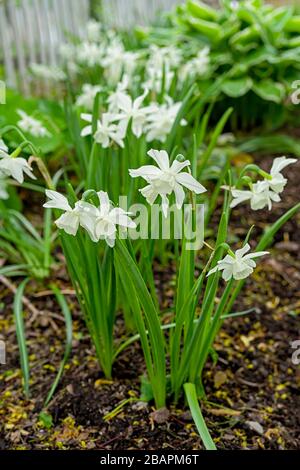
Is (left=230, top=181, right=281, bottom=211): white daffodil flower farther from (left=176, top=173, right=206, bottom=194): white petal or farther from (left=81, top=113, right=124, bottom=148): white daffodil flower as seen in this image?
(left=81, top=113, right=124, bottom=148): white daffodil flower

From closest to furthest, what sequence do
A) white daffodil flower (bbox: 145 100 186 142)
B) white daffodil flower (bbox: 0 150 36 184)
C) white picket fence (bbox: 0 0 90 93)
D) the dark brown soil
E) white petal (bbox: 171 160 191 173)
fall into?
white petal (bbox: 171 160 191 173) < white daffodil flower (bbox: 0 150 36 184) < the dark brown soil < white daffodil flower (bbox: 145 100 186 142) < white picket fence (bbox: 0 0 90 93)

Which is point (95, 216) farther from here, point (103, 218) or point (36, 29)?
point (36, 29)

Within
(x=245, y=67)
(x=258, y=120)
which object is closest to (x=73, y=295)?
(x=245, y=67)

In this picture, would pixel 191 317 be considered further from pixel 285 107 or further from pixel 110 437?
pixel 285 107

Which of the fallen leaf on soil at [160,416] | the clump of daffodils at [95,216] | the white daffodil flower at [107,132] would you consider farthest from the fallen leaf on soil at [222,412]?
the white daffodil flower at [107,132]

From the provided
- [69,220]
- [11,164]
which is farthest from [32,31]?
[69,220]

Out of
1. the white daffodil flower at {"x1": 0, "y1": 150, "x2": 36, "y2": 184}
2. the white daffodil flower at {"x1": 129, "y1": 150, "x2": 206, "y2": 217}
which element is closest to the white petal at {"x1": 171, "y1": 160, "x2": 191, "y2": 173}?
the white daffodil flower at {"x1": 129, "y1": 150, "x2": 206, "y2": 217}
